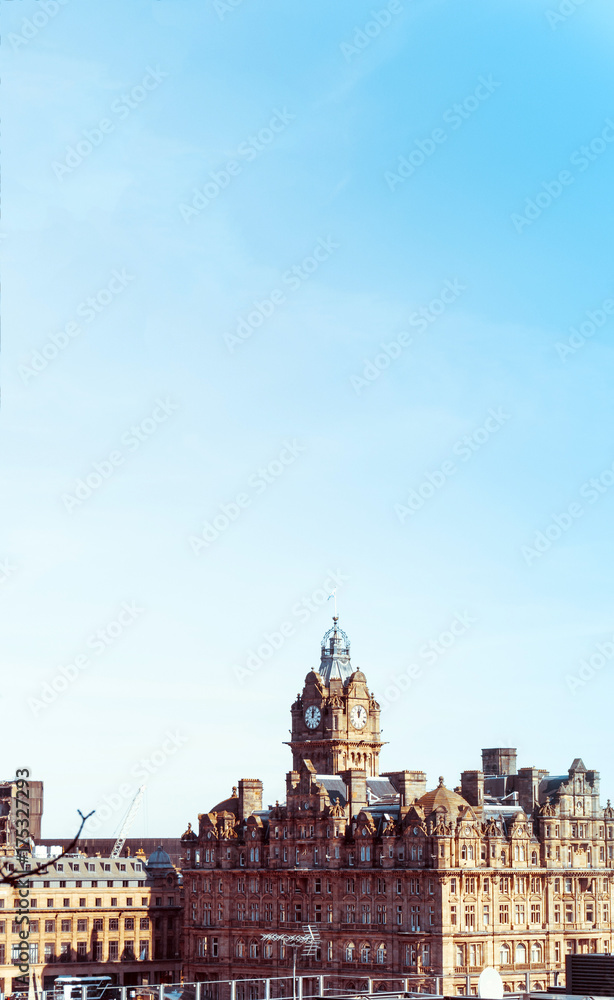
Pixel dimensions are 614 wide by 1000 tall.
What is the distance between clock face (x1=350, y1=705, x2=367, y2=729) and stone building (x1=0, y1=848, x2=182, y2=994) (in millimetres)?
41193

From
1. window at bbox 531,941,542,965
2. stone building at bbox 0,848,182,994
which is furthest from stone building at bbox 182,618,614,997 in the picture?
stone building at bbox 0,848,182,994

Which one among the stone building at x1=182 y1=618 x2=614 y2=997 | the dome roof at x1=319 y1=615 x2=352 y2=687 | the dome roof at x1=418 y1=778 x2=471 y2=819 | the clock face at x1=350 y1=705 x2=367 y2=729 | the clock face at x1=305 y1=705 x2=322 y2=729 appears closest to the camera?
the stone building at x1=182 y1=618 x2=614 y2=997

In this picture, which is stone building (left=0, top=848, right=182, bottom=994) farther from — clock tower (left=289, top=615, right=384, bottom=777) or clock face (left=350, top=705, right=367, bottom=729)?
clock face (left=350, top=705, right=367, bottom=729)

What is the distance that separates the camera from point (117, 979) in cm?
18938

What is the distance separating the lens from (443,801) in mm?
148125

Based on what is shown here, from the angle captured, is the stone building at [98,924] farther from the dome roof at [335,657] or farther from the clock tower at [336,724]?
the dome roof at [335,657]

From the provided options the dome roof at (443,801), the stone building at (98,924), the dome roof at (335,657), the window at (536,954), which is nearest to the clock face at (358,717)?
the dome roof at (335,657)

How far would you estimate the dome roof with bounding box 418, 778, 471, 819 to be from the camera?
14736 centimetres

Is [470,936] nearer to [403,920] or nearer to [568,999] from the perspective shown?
[403,920]

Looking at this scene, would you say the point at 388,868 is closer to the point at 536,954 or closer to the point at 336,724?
the point at 536,954

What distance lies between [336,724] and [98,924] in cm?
4542

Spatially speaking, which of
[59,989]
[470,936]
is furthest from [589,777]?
[59,989]

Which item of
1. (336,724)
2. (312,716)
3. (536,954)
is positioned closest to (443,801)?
(536,954)

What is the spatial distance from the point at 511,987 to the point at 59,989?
169 ft
